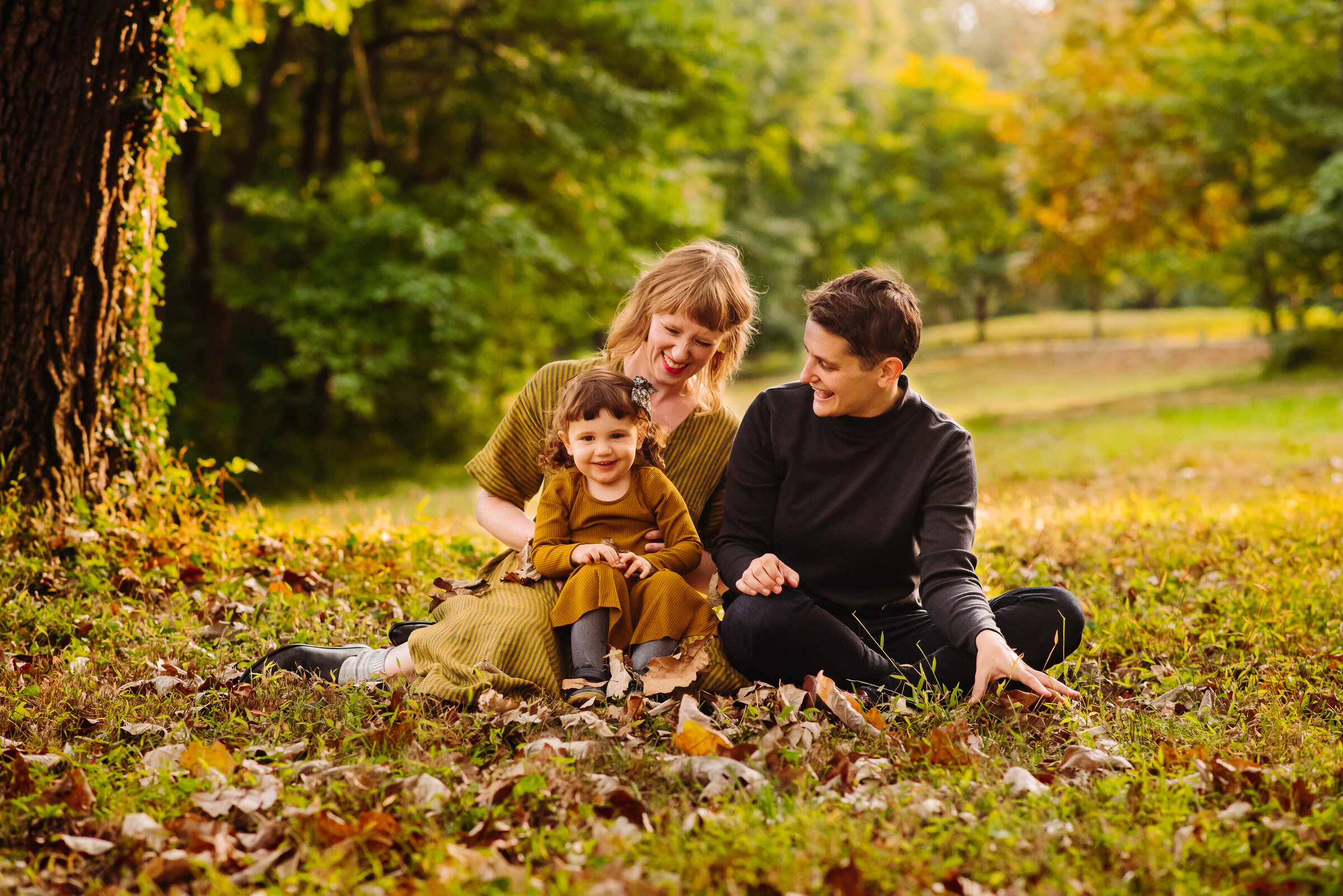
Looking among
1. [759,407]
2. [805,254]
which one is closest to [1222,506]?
[759,407]

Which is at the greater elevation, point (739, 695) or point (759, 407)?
point (759, 407)

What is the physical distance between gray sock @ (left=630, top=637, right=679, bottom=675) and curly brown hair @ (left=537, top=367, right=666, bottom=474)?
0.66 m

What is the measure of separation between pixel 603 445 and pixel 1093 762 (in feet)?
6.06

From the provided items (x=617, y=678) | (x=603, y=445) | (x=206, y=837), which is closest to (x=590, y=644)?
(x=617, y=678)

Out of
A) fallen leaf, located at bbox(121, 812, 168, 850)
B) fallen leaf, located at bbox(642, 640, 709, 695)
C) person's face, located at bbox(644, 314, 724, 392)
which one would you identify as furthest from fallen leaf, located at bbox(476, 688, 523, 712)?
person's face, located at bbox(644, 314, 724, 392)

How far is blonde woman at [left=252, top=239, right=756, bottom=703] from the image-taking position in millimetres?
3477

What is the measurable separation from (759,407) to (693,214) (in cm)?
1133

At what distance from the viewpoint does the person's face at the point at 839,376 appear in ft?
11.3

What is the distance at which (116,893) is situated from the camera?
2.23 meters

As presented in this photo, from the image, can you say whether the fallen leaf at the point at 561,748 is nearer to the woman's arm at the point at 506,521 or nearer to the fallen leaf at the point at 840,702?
the fallen leaf at the point at 840,702

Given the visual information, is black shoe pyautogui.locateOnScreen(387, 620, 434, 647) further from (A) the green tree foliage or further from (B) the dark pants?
(A) the green tree foliage

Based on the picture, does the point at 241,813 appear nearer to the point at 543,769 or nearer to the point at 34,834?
the point at 34,834

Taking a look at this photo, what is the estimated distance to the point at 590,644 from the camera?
3494mm

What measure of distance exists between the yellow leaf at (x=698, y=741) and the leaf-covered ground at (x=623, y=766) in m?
0.02
